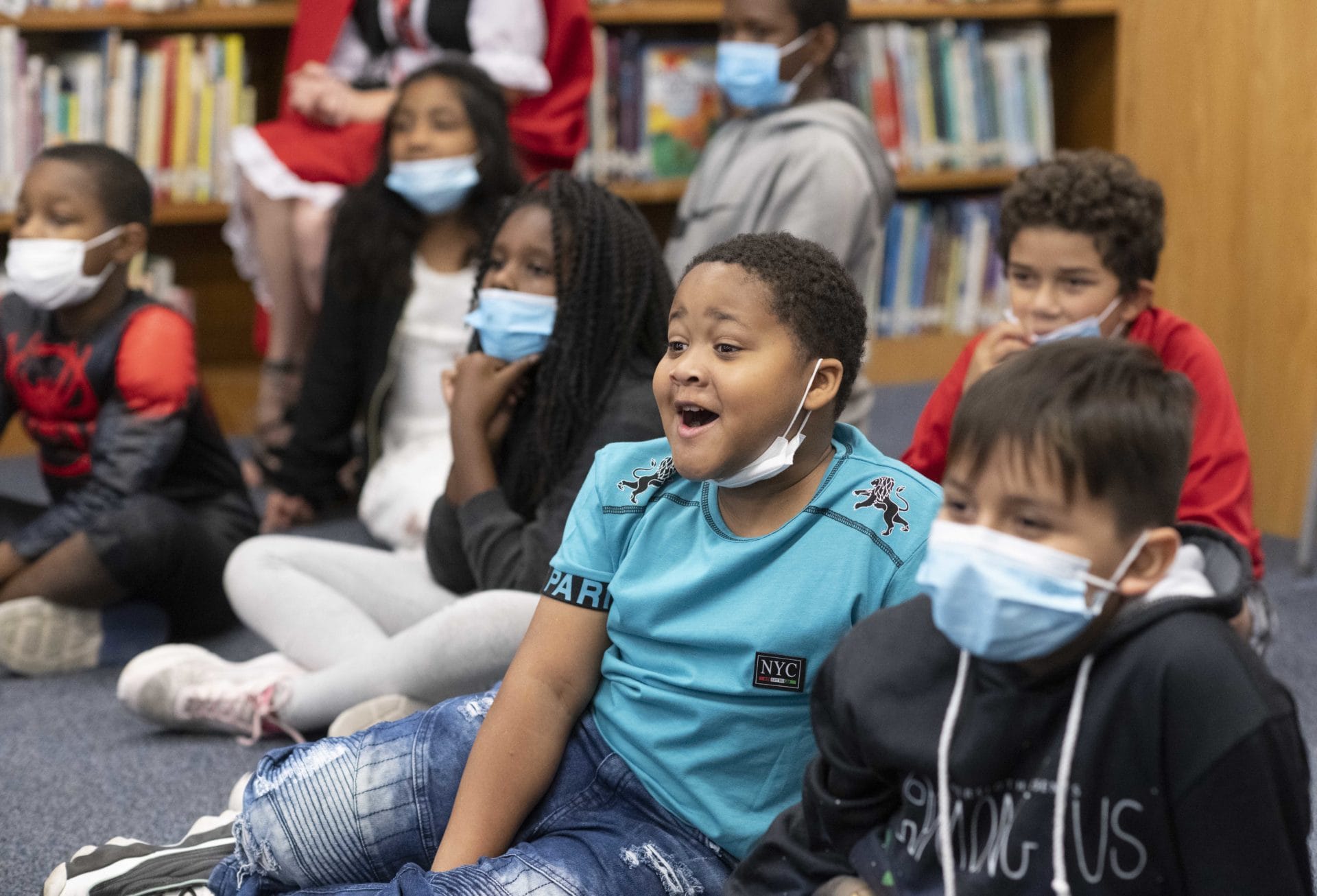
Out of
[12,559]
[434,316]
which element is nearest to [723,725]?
[12,559]

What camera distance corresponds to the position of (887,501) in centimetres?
117

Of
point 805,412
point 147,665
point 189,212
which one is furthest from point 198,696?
point 189,212

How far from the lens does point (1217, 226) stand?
2.67m

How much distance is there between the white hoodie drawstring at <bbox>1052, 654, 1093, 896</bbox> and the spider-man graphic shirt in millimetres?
1566

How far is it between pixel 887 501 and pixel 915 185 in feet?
8.66

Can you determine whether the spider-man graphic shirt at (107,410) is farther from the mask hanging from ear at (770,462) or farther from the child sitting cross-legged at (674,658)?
the mask hanging from ear at (770,462)

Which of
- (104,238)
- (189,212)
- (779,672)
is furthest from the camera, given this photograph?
(189,212)

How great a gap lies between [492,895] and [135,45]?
261cm

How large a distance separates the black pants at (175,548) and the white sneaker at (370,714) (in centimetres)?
59

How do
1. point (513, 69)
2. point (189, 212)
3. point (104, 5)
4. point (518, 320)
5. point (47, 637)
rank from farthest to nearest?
point (189, 212) < point (104, 5) < point (513, 69) < point (47, 637) < point (518, 320)

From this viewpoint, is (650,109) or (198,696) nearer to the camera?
(198,696)

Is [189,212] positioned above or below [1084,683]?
above

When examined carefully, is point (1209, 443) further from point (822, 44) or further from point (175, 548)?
point (175, 548)

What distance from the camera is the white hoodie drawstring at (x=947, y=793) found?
0.93 meters
